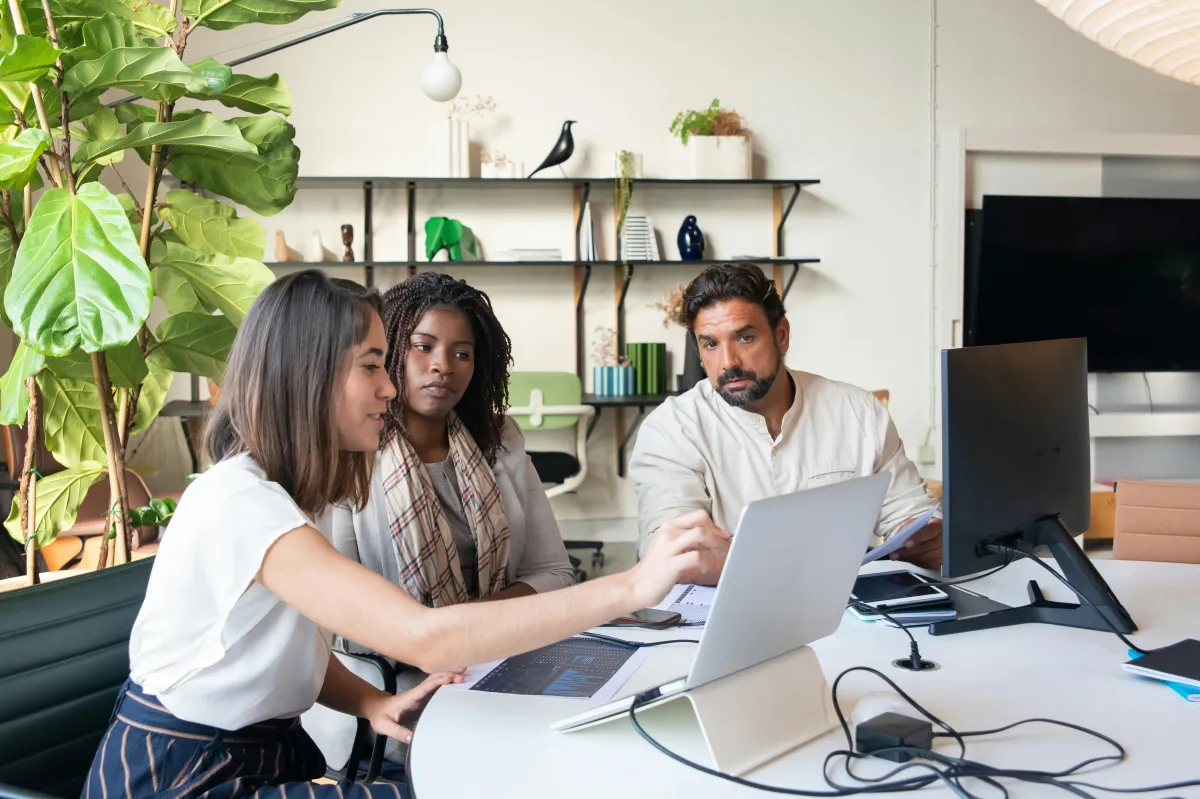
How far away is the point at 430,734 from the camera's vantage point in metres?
1.09

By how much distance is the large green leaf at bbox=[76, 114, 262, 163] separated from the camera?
1561 millimetres

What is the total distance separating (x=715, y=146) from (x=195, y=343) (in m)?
2.91

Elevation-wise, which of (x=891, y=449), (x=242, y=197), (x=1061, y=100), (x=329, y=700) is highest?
(x=1061, y=100)

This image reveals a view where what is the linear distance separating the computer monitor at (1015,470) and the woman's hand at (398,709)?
73cm

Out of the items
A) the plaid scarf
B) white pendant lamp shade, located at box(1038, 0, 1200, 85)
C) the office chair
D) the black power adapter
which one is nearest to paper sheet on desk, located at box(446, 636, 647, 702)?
the black power adapter

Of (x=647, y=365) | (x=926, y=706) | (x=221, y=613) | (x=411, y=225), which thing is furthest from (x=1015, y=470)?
(x=411, y=225)

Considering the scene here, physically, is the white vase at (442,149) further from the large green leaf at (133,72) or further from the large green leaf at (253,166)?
the large green leaf at (133,72)

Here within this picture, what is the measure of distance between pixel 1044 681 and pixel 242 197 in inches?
62.1

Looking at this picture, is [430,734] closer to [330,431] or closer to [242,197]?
[330,431]

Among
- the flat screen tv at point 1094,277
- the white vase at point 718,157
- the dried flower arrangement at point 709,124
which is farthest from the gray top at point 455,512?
the flat screen tv at point 1094,277

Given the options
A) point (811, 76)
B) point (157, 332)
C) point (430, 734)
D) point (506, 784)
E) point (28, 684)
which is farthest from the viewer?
point (811, 76)

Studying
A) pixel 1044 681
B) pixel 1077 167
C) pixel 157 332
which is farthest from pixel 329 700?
pixel 1077 167

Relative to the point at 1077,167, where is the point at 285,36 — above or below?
above

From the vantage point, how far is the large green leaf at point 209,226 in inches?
75.6
